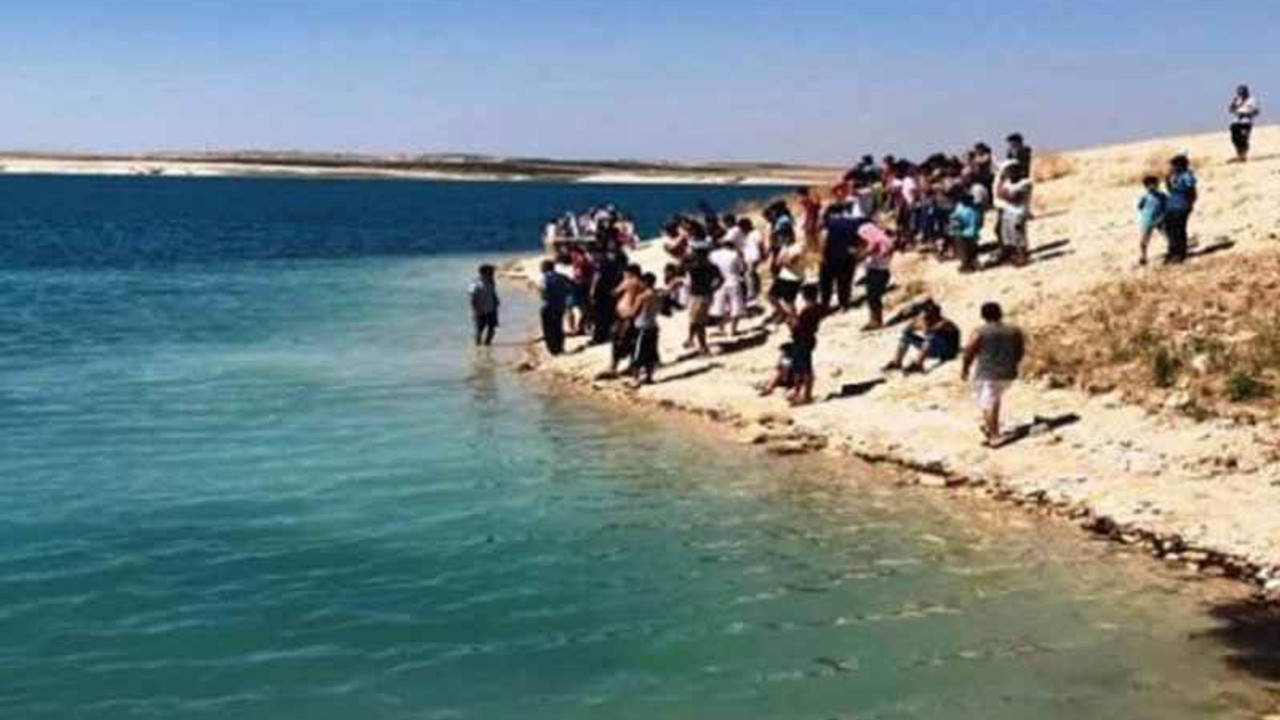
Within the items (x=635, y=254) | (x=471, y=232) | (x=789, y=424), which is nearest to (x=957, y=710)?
(x=789, y=424)

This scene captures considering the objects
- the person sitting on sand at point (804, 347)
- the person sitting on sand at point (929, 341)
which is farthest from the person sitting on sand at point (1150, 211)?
the person sitting on sand at point (804, 347)

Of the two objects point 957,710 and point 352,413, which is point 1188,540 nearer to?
point 957,710

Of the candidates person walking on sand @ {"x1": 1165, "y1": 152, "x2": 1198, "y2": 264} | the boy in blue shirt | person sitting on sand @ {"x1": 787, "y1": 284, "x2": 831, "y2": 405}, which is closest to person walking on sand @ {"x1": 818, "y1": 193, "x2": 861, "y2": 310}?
the boy in blue shirt

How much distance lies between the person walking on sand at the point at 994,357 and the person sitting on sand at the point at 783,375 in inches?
191

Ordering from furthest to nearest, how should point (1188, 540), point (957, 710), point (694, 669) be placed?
point (1188, 540) < point (694, 669) < point (957, 710)

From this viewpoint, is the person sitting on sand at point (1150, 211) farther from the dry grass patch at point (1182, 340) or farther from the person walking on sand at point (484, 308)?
the person walking on sand at point (484, 308)

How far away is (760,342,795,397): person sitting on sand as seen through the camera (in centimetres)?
2525

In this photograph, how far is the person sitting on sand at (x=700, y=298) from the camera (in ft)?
95.4

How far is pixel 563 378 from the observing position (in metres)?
30.1

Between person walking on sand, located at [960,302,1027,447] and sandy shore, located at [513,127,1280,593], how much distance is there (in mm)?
602

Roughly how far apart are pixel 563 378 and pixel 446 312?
606 inches

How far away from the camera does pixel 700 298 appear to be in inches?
1144

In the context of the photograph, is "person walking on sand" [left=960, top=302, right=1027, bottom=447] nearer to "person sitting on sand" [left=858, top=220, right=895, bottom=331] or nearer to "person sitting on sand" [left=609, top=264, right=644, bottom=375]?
"person sitting on sand" [left=858, top=220, right=895, bottom=331]

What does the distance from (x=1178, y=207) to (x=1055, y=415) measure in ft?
24.0
